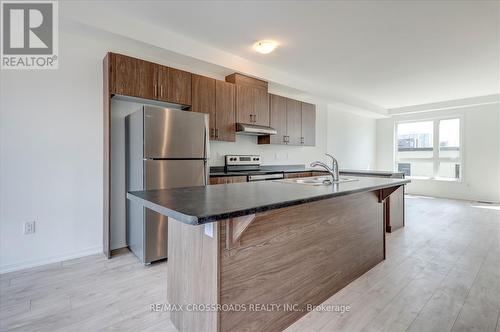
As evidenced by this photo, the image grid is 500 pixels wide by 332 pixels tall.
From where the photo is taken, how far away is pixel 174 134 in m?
2.75

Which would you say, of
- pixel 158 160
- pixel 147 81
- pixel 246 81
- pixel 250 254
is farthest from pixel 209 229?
pixel 246 81

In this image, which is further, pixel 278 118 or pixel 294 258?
pixel 278 118

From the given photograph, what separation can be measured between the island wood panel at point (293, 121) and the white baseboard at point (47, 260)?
3443 millimetres

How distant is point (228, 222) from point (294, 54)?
3172 mm

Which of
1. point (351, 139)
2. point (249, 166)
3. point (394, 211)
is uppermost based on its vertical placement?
point (351, 139)

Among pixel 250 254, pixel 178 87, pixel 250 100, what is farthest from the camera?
pixel 250 100

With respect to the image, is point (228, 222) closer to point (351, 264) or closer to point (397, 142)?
point (351, 264)

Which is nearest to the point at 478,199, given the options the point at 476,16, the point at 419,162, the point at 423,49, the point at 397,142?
the point at 419,162

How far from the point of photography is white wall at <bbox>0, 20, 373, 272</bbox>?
2.44 m

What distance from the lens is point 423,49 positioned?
3451 mm

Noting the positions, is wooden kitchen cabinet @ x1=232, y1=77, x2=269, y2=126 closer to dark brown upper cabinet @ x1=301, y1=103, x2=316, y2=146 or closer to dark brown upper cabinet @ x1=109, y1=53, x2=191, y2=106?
dark brown upper cabinet @ x1=109, y1=53, x2=191, y2=106

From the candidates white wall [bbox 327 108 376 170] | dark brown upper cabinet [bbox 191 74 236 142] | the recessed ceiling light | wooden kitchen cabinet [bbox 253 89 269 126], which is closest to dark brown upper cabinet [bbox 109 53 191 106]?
dark brown upper cabinet [bbox 191 74 236 142]

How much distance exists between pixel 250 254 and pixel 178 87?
7.79 feet

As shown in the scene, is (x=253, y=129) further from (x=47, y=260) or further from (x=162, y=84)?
(x=47, y=260)
